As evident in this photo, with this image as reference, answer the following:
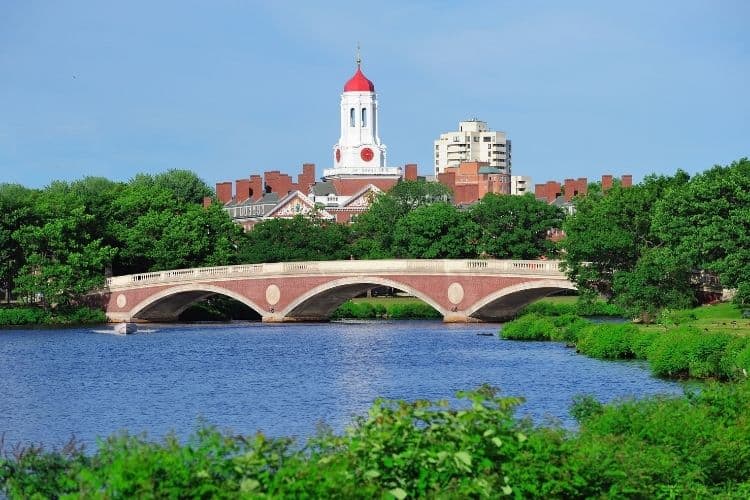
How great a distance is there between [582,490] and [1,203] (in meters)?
68.9

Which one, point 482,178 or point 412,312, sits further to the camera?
point 482,178

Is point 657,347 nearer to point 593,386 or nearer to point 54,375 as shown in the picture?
point 593,386

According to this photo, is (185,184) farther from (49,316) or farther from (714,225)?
(714,225)

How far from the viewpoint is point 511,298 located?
79000 millimetres

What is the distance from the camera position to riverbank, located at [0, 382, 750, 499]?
18797mm

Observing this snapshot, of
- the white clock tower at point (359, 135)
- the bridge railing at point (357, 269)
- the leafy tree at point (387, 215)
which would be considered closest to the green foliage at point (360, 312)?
the bridge railing at point (357, 269)

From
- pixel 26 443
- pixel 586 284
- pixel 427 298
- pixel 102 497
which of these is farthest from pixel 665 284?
pixel 102 497

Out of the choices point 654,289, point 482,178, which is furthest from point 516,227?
point 482,178

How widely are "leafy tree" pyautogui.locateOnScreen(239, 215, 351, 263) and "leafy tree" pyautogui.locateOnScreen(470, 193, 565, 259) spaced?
9.24 meters

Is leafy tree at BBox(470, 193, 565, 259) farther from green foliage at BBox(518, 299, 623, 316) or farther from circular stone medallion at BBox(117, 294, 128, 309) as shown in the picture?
circular stone medallion at BBox(117, 294, 128, 309)

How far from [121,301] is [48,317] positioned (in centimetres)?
402

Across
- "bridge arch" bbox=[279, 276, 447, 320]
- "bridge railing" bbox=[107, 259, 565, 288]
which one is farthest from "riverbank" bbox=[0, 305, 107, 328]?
"bridge arch" bbox=[279, 276, 447, 320]

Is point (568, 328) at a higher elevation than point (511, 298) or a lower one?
lower

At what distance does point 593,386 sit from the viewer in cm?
4469
